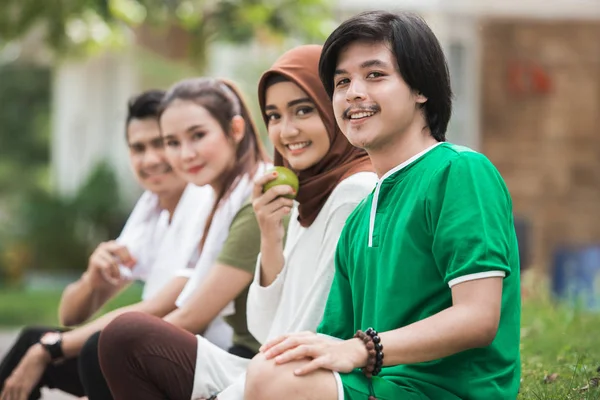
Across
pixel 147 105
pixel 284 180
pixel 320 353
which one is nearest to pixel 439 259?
pixel 320 353

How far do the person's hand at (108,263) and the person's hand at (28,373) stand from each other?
597mm

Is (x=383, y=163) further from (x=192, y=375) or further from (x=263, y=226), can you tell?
(x=192, y=375)

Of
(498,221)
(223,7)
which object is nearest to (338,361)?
(498,221)

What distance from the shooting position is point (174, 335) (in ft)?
12.2

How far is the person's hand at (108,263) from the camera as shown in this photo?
5.26 m

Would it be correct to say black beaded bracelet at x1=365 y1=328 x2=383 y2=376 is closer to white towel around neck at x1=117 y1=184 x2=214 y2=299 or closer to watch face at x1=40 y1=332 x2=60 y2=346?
white towel around neck at x1=117 y1=184 x2=214 y2=299

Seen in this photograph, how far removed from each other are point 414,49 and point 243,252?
1.44 meters

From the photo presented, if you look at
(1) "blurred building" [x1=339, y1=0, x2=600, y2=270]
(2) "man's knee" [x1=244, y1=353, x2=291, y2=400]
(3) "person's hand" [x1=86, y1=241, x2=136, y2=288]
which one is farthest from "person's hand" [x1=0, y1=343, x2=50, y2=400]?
(1) "blurred building" [x1=339, y1=0, x2=600, y2=270]

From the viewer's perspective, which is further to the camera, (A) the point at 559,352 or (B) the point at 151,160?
(B) the point at 151,160

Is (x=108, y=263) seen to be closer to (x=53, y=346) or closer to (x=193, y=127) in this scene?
(x=53, y=346)

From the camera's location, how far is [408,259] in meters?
2.92

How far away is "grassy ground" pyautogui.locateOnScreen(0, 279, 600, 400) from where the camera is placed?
151 inches

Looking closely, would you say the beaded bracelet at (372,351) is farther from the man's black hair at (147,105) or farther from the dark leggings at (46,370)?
the man's black hair at (147,105)

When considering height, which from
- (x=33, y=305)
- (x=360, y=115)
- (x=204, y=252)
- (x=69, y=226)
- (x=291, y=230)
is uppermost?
(x=360, y=115)
